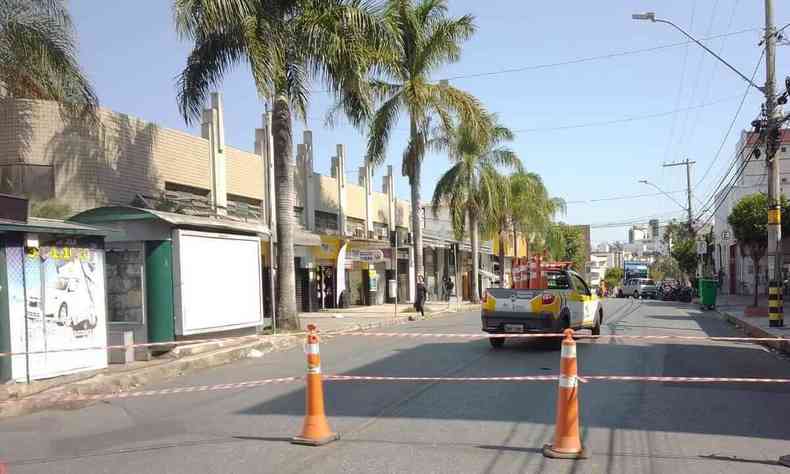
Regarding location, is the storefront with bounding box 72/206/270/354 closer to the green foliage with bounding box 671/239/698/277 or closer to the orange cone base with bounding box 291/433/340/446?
the orange cone base with bounding box 291/433/340/446

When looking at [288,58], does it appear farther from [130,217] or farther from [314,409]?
[314,409]

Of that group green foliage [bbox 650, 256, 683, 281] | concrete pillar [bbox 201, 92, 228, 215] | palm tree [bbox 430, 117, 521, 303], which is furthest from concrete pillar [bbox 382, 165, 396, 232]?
green foliage [bbox 650, 256, 683, 281]

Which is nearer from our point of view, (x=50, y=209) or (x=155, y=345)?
(x=155, y=345)

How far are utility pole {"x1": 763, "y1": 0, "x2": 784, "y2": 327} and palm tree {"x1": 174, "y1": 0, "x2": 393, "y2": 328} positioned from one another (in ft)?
35.8

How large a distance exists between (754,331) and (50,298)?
1774 centimetres

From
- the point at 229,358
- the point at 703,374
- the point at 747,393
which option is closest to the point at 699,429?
the point at 747,393

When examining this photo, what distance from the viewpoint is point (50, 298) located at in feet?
36.9

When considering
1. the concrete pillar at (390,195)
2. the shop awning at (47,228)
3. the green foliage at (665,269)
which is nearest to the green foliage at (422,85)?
the concrete pillar at (390,195)

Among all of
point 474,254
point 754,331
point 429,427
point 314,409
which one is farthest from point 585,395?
A: point 474,254

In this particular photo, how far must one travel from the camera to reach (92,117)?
17.0m

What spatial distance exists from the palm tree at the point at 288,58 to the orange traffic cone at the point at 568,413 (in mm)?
12762

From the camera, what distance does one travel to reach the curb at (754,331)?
1580 centimetres

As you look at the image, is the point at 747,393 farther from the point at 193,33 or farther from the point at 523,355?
the point at 193,33

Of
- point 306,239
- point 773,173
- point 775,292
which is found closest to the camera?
point 775,292
